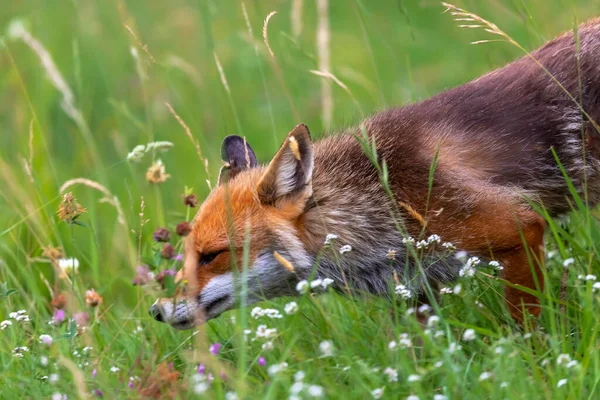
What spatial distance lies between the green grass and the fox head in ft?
0.66

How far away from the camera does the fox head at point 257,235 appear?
5.47m

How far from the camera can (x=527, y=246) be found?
5133mm

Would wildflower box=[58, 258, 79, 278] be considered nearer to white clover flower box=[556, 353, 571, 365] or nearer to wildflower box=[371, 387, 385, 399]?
wildflower box=[371, 387, 385, 399]

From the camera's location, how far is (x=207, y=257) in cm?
557

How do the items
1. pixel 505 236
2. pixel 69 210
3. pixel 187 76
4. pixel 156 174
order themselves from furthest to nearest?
→ pixel 187 76 → pixel 505 236 → pixel 69 210 → pixel 156 174

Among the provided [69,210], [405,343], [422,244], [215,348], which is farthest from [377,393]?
[69,210]

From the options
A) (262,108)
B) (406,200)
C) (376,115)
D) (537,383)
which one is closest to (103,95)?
(262,108)

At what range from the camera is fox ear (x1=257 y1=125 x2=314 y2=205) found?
18.2 feet

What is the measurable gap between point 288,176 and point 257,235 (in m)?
0.44

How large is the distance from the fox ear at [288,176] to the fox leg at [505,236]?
3.05 ft

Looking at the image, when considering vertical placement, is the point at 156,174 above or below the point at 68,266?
above

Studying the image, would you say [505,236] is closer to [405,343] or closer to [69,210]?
[405,343]

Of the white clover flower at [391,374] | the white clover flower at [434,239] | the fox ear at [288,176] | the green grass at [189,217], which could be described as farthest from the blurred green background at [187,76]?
the white clover flower at [391,374]

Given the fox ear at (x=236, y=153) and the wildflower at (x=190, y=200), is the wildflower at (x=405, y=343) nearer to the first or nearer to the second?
the wildflower at (x=190, y=200)
